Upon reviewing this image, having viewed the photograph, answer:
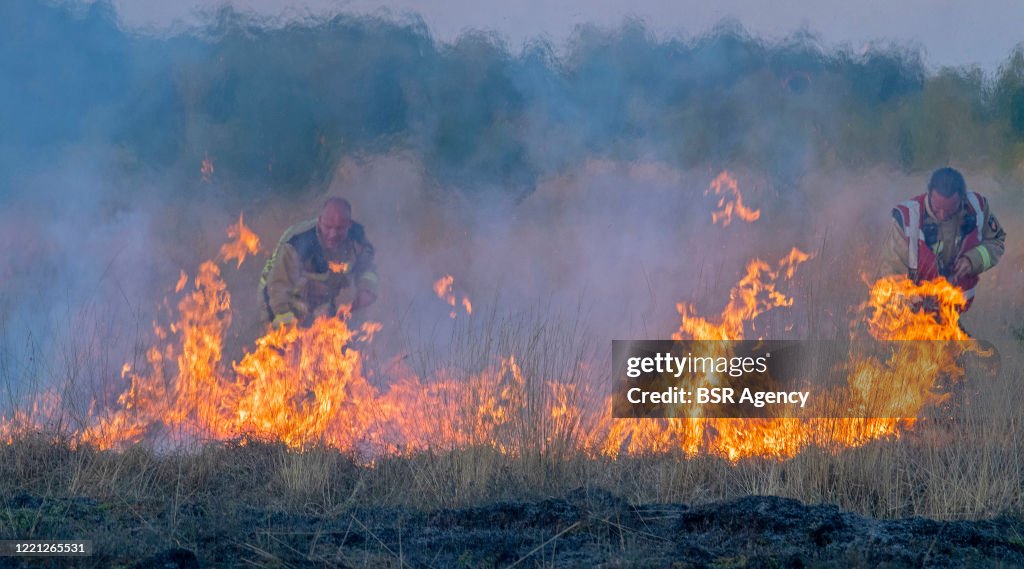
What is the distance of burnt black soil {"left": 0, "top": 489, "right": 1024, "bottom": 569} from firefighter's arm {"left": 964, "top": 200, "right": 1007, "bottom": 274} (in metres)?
4.21

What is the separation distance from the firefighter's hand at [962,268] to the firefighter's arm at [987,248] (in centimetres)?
3

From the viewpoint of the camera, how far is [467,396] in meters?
6.58

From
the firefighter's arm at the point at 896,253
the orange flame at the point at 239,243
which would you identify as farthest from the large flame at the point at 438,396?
the firefighter's arm at the point at 896,253

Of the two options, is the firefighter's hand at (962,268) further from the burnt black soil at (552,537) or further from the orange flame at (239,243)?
the orange flame at (239,243)

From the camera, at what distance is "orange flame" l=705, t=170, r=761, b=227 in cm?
1097

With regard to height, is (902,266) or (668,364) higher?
(902,266)

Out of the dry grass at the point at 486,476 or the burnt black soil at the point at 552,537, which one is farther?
the dry grass at the point at 486,476

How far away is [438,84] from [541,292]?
2.20 meters

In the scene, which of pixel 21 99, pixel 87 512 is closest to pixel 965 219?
pixel 87 512

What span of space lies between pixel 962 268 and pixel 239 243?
238 inches

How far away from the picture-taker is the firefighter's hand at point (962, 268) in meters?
8.90

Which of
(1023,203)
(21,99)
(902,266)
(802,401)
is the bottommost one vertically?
(802,401)

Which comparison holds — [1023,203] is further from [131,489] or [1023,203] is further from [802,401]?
[131,489]

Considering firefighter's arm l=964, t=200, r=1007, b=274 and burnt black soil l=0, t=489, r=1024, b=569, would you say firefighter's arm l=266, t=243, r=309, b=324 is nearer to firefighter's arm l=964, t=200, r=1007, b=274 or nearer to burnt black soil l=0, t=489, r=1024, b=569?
burnt black soil l=0, t=489, r=1024, b=569
